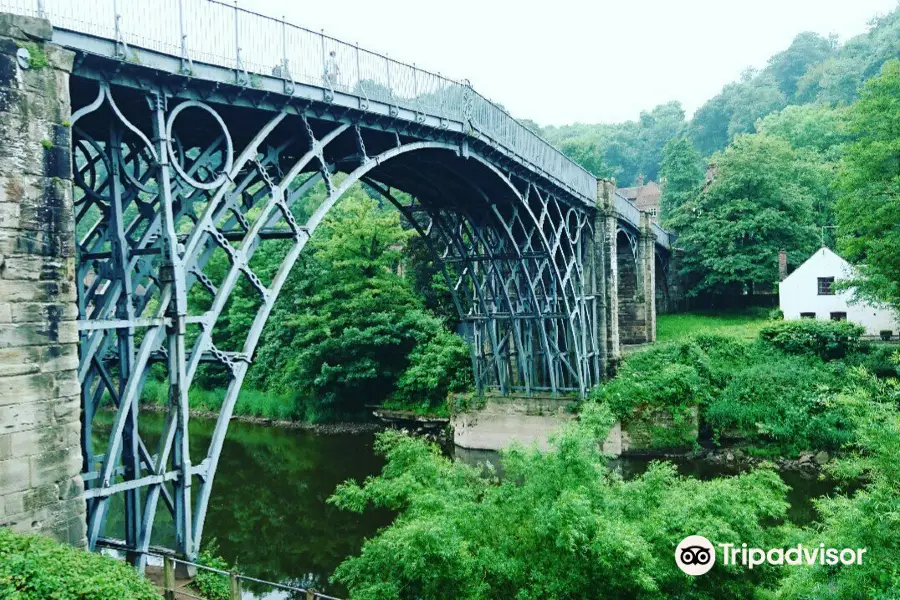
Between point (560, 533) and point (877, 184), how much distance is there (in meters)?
21.2

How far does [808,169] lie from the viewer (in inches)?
1704

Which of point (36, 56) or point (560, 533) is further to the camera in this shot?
point (560, 533)

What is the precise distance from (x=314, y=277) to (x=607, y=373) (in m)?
14.5

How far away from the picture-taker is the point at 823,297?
34719mm

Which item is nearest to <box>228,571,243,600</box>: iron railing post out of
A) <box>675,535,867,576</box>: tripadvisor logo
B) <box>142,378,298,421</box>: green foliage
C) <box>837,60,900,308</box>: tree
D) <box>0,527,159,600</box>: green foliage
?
<box>0,527,159,600</box>: green foliage

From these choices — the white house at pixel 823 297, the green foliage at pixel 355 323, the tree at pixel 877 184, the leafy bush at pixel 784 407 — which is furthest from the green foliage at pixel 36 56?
the white house at pixel 823 297

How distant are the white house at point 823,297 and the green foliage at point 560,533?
25703mm

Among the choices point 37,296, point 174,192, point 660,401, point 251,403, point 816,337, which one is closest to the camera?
point 37,296

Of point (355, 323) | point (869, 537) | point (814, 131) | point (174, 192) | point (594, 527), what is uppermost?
point (814, 131)

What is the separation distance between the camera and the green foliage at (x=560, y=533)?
9672 mm

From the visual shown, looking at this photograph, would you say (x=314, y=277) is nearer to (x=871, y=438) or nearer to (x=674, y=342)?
(x=674, y=342)

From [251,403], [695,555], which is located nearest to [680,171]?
[251,403]

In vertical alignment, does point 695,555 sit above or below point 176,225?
below

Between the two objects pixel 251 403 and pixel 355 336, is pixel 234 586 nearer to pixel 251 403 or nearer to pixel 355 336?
pixel 355 336
